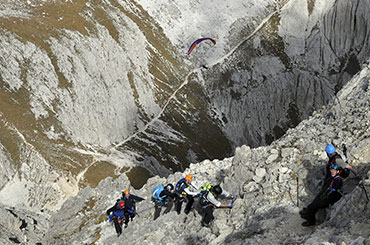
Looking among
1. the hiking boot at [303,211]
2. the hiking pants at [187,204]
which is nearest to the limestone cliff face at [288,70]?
the hiking pants at [187,204]

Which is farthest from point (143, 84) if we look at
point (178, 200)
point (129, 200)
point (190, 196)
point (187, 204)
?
point (190, 196)

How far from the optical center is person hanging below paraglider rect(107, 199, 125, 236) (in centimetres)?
2183

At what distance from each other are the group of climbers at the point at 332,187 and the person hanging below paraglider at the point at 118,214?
12.5 m

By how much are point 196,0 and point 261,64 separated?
22.6m

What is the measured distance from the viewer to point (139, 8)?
255 feet

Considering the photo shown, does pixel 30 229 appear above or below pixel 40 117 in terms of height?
below

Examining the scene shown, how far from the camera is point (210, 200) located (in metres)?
16.8

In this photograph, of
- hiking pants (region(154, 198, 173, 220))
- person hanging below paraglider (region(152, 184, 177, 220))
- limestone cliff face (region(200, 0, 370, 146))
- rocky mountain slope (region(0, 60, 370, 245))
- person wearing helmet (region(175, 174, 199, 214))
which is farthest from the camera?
limestone cliff face (region(200, 0, 370, 146))

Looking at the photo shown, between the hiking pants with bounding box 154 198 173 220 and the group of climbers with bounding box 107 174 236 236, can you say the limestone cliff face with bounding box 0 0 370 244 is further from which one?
the hiking pants with bounding box 154 198 173 220

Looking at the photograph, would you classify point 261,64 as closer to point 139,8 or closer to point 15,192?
point 139,8

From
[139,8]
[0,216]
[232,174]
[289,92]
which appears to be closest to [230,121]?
[289,92]

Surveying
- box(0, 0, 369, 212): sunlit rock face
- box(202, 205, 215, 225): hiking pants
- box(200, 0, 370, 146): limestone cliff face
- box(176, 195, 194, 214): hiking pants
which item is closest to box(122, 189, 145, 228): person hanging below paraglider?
box(176, 195, 194, 214): hiking pants

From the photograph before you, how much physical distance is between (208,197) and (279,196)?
3460 millimetres

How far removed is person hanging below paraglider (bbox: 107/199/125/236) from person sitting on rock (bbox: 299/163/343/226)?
41.1ft
